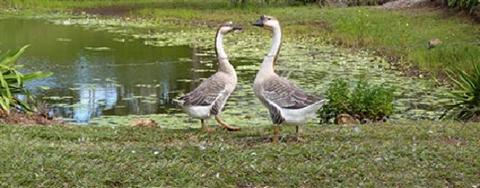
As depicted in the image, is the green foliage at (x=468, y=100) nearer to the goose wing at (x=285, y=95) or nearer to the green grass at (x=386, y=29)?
the goose wing at (x=285, y=95)

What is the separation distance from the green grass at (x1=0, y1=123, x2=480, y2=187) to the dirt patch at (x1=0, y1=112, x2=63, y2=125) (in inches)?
64.6

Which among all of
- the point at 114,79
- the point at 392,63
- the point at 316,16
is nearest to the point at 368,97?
the point at 114,79

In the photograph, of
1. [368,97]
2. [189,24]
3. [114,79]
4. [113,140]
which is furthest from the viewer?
[189,24]

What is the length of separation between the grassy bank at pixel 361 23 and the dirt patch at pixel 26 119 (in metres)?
8.88

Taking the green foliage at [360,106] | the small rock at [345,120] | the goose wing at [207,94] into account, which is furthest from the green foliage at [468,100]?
the goose wing at [207,94]

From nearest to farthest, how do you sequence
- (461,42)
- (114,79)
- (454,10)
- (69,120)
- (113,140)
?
(113,140) < (69,120) < (114,79) < (461,42) < (454,10)

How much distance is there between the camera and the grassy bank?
20.1 m

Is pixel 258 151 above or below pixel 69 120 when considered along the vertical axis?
above

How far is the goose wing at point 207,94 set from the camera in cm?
864

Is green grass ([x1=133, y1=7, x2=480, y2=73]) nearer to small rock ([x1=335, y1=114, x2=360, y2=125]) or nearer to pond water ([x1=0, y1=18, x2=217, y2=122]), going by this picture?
pond water ([x1=0, y1=18, x2=217, y2=122])

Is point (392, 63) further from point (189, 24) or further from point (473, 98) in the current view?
point (189, 24)

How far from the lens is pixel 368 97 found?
38.3 feet

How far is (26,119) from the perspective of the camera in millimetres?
11141

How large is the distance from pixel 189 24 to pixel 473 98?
21.1m
